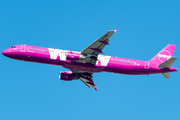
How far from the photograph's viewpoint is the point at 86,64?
57438 mm

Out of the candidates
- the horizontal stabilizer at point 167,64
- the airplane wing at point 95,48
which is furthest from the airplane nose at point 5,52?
the horizontal stabilizer at point 167,64

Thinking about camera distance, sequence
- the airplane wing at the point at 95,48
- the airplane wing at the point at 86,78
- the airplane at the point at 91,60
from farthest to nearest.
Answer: the airplane wing at the point at 86,78 → the airplane at the point at 91,60 → the airplane wing at the point at 95,48

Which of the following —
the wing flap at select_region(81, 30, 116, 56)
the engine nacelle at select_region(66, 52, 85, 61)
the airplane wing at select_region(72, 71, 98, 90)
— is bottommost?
the airplane wing at select_region(72, 71, 98, 90)

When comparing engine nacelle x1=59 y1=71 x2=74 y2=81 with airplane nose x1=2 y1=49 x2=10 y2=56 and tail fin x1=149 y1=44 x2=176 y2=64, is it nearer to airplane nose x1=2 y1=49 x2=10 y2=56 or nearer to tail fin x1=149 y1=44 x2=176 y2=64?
airplane nose x1=2 y1=49 x2=10 y2=56

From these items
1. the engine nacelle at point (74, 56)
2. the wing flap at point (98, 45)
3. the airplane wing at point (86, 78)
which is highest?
the wing flap at point (98, 45)

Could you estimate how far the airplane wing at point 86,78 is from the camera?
6588cm

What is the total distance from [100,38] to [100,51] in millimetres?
3719

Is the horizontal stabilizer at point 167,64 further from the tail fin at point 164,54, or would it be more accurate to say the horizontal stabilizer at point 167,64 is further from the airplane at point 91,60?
the tail fin at point 164,54

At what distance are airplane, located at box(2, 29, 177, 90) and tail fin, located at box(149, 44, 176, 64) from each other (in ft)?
1.78

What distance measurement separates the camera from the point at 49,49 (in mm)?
57375

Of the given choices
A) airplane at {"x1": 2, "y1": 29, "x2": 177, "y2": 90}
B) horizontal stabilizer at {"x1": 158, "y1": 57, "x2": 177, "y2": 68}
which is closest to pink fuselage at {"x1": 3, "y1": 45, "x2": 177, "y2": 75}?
airplane at {"x1": 2, "y1": 29, "x2": 177, "y2": 90}

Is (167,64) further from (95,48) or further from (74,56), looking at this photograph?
(74,56)

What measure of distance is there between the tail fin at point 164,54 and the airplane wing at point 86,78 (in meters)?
16.0

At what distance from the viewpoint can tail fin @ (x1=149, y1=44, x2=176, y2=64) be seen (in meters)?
62.3
